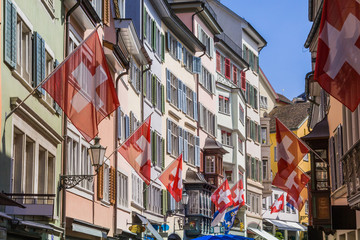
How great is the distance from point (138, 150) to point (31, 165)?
498 cm

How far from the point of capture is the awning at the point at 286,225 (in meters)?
81.1

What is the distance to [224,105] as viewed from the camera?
61094mm

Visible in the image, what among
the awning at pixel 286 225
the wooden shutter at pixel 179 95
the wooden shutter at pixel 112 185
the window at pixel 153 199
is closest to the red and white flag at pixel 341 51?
the wooden shutter at pixel 112 185

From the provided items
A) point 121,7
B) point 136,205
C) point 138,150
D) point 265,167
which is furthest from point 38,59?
point 265,167

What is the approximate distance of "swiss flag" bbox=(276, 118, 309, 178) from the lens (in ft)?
88.8

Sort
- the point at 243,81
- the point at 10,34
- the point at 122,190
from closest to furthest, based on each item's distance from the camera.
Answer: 1. the point at 10,34
2. the point at 122,190
3. the point at 243,81

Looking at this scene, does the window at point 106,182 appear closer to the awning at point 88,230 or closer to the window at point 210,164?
the awning at point 88,230

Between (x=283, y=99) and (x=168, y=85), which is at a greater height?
(x=283, y=99)

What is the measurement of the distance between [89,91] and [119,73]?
1712 centimetres

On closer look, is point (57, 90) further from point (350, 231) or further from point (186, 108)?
point (186, 108)

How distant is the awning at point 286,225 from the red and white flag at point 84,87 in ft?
211

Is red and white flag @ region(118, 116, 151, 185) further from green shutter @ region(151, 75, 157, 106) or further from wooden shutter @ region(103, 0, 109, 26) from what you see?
green shutter @ region(151, 75, 157, 106)

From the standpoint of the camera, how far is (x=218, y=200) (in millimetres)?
45031

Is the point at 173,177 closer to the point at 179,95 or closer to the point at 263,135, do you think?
the point at 179,95
